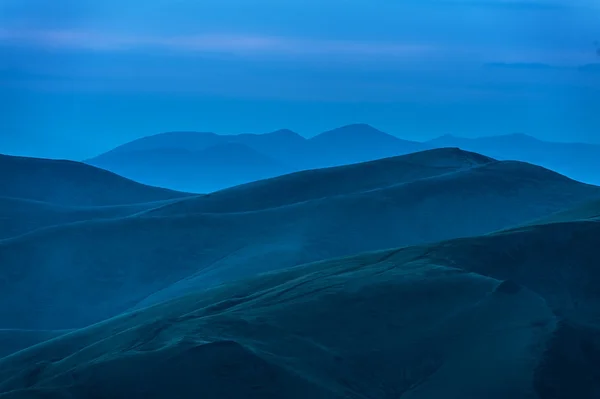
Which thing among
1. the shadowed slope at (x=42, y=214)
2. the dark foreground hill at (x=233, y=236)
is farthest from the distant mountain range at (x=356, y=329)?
the shadowed slope at (x=42, y=214)

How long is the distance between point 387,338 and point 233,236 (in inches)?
933

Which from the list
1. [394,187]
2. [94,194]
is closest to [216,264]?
[394,187]

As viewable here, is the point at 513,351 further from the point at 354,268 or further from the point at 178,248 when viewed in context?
the point at 178,248

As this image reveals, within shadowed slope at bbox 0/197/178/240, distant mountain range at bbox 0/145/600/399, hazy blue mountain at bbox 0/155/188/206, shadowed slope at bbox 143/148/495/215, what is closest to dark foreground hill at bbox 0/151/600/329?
distant mountain range at bbox 0/145/600/399

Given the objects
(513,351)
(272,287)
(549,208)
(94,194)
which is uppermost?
(94,194)

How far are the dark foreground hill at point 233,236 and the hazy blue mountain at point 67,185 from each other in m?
30.9

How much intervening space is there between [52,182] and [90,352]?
66.5 metres

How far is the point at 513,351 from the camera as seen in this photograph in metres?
13.3

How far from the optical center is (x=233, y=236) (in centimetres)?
3741

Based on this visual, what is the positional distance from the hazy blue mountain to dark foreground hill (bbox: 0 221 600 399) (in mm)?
55735

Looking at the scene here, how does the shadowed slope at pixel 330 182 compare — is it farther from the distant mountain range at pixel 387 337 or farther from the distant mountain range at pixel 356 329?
the distant mountain range at pixel 387 337

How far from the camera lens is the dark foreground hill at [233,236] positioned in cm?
3494

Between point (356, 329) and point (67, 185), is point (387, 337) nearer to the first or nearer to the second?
point (356, 329)

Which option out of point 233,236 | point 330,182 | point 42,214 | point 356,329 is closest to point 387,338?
point 356,329
